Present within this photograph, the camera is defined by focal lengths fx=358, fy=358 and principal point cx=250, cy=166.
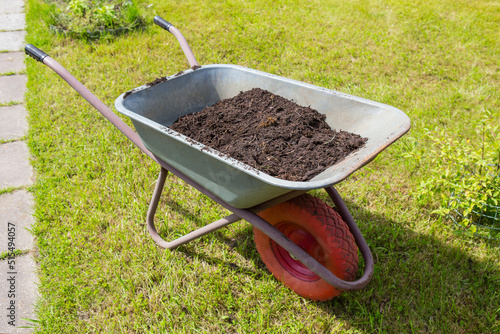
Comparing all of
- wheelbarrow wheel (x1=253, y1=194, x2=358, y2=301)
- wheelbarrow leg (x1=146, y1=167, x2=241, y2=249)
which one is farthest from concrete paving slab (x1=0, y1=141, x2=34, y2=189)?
wheelbarrow wheel (x1=253, y1=194, x2=358, y2=301)

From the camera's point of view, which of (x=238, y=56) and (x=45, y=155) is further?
(x=238, y=56)

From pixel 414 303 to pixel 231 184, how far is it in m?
1.25

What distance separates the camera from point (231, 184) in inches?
58.0

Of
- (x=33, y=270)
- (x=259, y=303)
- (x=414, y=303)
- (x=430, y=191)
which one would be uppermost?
(x=430, y=191)

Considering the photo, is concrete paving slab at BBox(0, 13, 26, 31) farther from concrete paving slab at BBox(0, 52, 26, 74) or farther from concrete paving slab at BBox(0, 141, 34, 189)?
concrete paving slab at BBox(0, 141, 34, 189)

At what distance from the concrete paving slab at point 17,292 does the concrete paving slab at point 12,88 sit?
84.3 inches

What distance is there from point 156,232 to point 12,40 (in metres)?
4.07

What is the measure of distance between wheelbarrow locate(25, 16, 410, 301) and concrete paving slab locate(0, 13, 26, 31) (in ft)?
12.9

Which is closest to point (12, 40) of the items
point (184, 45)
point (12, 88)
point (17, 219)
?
point (12, 88)

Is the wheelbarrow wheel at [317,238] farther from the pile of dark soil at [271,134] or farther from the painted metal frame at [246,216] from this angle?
the pile of dark soil at [271,134]

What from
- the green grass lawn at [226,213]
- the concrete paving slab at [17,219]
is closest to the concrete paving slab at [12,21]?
the green grass lawn at [226,213]

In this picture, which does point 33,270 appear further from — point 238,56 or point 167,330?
point 238,56

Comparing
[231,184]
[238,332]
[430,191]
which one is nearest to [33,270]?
[238,332]

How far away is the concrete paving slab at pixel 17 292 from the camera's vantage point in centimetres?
189
